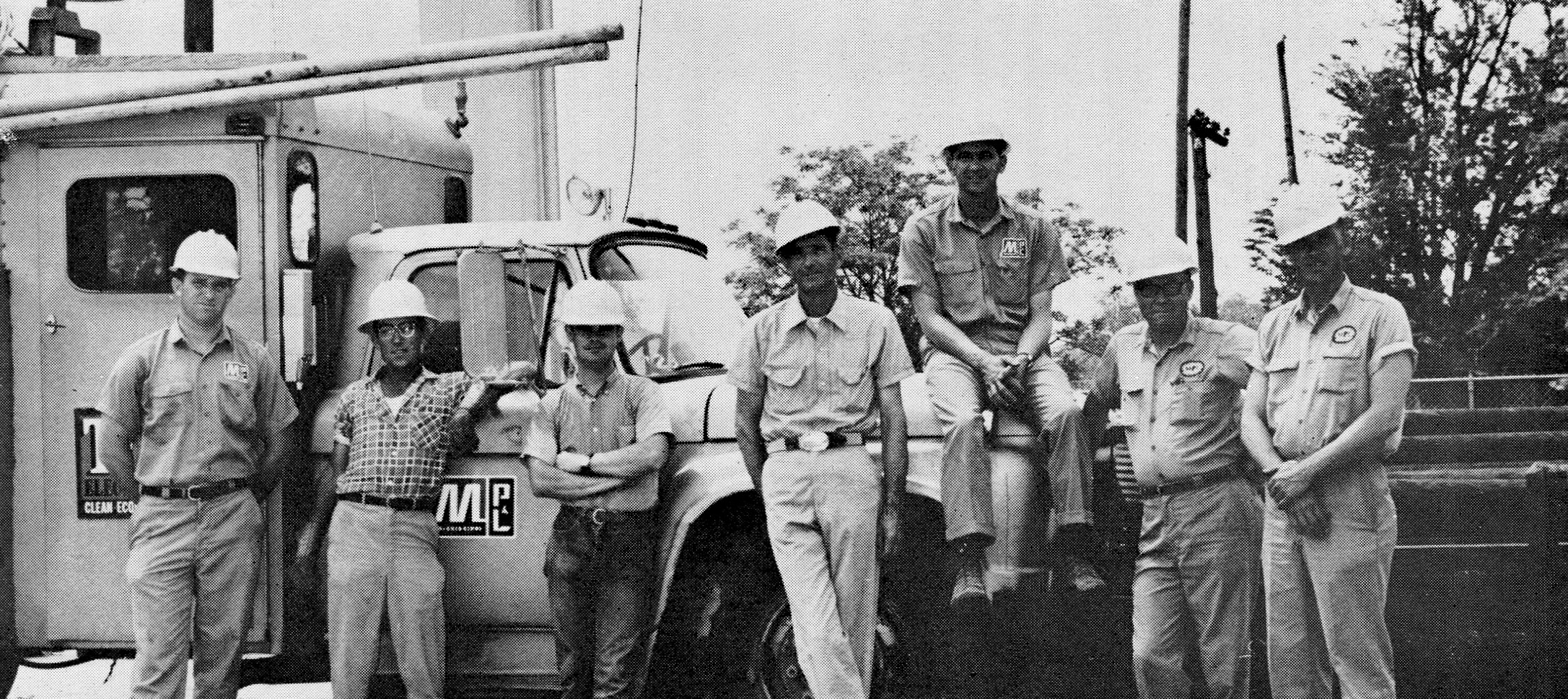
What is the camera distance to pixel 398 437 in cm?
577

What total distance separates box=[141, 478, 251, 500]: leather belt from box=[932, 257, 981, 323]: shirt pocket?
9.98 ft

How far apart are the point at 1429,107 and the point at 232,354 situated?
89.0 feet

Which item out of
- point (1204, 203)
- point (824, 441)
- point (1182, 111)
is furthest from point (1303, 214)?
point (1204, 203)

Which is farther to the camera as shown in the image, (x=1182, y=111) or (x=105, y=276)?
(x=1182, y=111)

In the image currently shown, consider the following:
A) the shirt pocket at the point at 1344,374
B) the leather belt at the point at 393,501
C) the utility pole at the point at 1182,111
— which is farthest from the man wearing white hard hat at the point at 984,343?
the utility pole at the point at 1182,111

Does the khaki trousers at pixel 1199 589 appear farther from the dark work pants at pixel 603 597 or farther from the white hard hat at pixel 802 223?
the dark work pants at pixel 603 597

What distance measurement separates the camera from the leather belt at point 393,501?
18.8 ft

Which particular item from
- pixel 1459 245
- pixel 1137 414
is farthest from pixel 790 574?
pixel 1459 245

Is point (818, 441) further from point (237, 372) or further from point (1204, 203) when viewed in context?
point (1204, 203)

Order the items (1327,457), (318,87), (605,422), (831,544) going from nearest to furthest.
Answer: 1. (1327,457)
2. (831,544)
3. (605,422)
4. (318,87)

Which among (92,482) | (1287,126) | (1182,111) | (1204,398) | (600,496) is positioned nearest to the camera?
(1204,398)

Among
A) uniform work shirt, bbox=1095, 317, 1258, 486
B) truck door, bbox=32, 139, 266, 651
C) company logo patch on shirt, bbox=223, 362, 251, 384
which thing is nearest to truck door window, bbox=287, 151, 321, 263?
truck door, bbox=32, 139, 266, 651

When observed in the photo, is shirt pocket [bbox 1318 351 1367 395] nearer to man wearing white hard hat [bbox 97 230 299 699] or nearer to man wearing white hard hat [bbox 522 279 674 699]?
man wearing white hard hat [bbox 522 279 674 699]

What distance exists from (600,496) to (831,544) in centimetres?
101
